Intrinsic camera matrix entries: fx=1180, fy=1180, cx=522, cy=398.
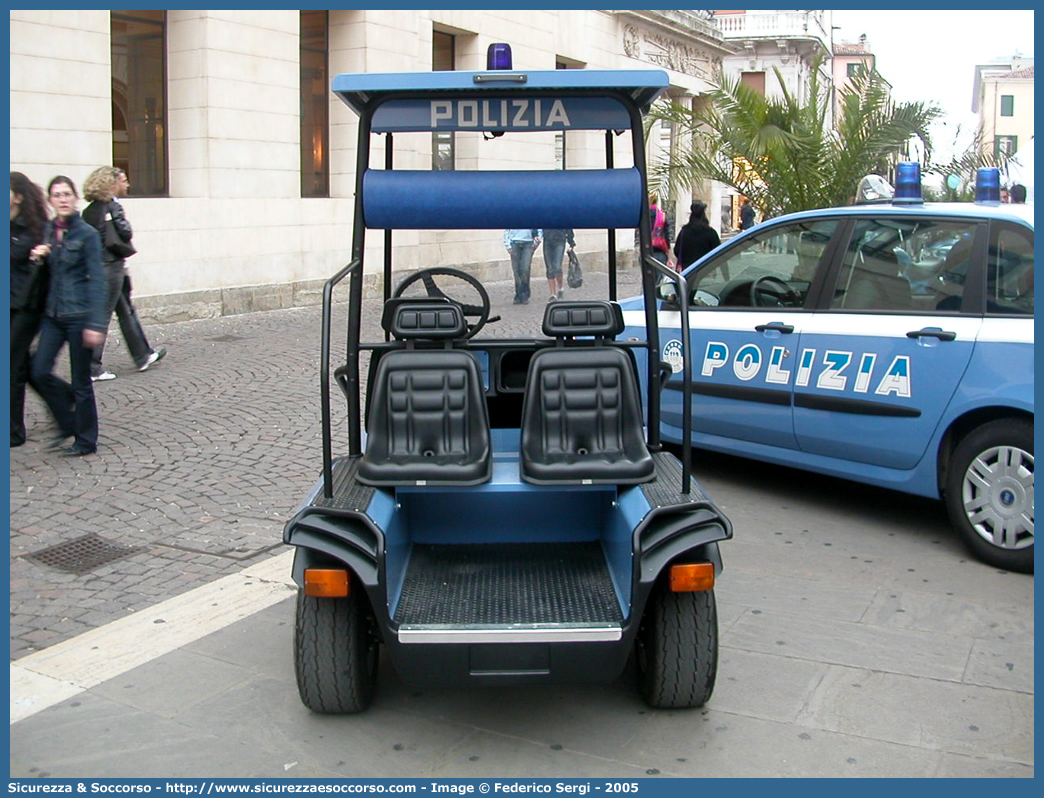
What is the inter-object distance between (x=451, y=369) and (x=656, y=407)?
82 cm

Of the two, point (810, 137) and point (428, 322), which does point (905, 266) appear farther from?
point (810, 137)

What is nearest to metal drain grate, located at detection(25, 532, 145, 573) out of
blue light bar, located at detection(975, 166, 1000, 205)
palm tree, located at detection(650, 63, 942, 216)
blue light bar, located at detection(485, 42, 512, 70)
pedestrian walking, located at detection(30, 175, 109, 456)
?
pedestrian walking, located at detection(30, 175, 109, 456)

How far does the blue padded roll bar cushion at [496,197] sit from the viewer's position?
452 cm

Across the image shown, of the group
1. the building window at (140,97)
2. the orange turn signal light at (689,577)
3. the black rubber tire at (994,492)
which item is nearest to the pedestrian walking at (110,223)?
the building window at (140,97)

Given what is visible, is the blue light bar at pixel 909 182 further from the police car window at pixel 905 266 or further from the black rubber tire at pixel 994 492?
the black rubber tire at pixel 994 492

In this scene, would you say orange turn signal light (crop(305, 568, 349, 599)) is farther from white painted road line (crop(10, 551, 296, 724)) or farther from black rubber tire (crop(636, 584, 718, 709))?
white painted road line (crop(10, 551, 296, 724))

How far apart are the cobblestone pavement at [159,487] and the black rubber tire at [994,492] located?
3402mm

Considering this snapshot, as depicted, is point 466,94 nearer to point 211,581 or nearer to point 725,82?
point 211,581

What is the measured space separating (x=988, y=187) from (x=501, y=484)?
141 inches

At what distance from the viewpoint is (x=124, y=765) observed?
3744mm

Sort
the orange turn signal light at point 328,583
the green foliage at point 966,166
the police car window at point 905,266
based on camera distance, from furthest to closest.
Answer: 1. the green foliage at point 966,166
2. the police car window at point 905,266
3. the orange turn signal light at point 328,583

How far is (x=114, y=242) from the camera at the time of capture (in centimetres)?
948

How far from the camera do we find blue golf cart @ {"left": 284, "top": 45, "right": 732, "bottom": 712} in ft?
12.4
